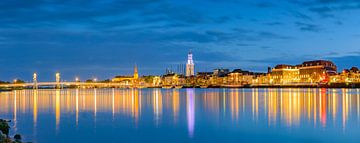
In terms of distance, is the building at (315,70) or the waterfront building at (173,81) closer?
the building at (315,70)

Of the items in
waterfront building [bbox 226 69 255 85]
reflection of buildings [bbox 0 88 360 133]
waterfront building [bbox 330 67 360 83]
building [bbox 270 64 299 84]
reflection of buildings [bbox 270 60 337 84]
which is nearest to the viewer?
reflection of buildings [bbox 0 88 360 133]

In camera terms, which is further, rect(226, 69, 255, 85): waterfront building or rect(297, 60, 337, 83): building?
rect(226, 69, 255, 85): waterfront building

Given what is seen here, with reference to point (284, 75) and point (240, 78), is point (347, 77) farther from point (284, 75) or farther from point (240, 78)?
point (240, 78)

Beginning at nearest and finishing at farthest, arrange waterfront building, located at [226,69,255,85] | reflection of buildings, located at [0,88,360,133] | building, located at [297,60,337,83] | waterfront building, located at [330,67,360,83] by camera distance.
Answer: reflection of buildings, located at [0,88,360,133]
waterfront building, located at [330,67,360,83]
building, located at [297,60,337,83]
waterfront building, located at [226,69,255,85]

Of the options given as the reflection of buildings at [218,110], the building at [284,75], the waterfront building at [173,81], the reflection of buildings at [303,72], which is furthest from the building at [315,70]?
the reflection of buildings at [218,110]

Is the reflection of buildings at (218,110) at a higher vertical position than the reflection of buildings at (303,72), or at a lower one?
lower

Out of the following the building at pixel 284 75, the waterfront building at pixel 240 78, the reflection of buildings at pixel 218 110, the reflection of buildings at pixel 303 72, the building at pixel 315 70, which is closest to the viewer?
the reflection of buildings at pixel 218 110

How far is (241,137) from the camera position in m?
17.9

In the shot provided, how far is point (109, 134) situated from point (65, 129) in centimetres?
296

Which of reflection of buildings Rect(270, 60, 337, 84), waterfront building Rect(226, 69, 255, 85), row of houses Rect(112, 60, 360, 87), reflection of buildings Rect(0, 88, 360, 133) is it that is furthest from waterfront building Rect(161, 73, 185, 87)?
reflection of buildings Rect(0, 88, 360, 133)

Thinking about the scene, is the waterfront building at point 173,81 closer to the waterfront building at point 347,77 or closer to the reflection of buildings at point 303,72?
the reflection of buildings at point 303,72

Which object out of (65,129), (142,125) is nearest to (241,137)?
(142,125)

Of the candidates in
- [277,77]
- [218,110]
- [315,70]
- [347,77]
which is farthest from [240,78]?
[218,110]

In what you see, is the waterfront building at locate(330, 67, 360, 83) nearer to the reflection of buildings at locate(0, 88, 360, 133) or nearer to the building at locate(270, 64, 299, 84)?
the building at locate(270, 64, 299, 84)
